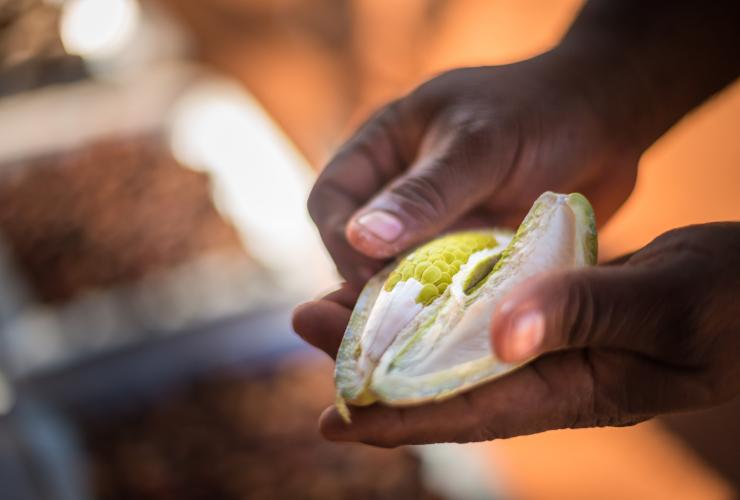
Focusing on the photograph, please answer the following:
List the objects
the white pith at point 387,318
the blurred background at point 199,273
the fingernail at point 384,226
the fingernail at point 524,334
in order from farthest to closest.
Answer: the blurred background at point 199,273 < the fingernail at point 384,226 < the white pith at point 387,318 < the fingernail at point 524,334

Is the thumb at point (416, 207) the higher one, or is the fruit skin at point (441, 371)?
the thumb at point (416, 207)

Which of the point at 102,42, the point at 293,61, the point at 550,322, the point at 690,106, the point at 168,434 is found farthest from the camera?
the point at 293,61

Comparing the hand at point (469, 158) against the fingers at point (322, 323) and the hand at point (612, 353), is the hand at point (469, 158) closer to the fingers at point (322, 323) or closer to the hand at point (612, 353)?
the fingers at point (322, 323)

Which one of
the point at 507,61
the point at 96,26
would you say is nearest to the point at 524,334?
the point at 507,61

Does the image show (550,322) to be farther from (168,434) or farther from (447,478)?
(168,434)

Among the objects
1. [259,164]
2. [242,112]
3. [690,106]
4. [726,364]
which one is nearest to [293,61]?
[242,112]

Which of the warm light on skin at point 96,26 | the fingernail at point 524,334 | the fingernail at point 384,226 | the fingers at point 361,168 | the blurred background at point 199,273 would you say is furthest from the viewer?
the warm light on skin at point 96,26

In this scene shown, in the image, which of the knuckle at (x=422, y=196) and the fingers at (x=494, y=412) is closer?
the fingers at (x=494, y=412)

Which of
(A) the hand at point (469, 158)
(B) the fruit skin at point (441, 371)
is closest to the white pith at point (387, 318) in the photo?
(B) the fruit skin at point (441, 371)
